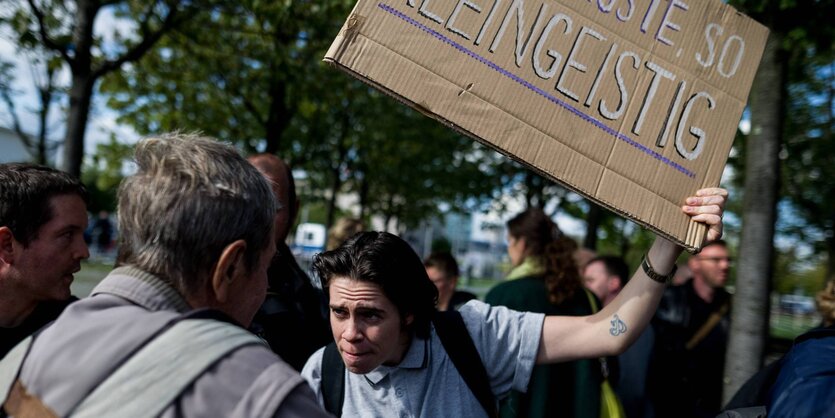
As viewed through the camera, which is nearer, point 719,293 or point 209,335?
point 209,335

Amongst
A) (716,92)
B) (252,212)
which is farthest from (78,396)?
(716,92)

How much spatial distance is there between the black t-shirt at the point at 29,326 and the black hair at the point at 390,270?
980 millimetres

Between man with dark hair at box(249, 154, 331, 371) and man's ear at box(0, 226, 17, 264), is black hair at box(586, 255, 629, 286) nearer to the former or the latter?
man with dark hair at box(249, 154, 331, 371)

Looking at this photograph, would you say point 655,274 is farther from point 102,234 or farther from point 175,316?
point 102,234

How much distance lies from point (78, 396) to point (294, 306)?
1.75m

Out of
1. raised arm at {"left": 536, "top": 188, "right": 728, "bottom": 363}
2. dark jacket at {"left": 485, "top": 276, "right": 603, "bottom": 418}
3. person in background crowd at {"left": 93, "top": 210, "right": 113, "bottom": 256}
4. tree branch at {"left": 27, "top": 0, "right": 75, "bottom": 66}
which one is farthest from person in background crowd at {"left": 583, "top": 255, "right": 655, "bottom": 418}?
person in background crowd at {"left": 93, "top": 210, "right": 113, "bottom": 256}

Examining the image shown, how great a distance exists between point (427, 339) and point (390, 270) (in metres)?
0.27

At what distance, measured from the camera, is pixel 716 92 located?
2.19 meters

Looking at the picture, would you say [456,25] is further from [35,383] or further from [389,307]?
[35,383]

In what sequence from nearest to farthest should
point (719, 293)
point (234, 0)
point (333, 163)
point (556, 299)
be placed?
point (556, 299) < point (719, 293) < point (234, 0) < point (333, 163)

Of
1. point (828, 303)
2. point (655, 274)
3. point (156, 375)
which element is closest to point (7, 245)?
point (156, 375)

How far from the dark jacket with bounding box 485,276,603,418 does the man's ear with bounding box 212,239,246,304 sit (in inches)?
80.9

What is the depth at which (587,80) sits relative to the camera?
2.09 meters

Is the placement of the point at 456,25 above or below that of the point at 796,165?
below
